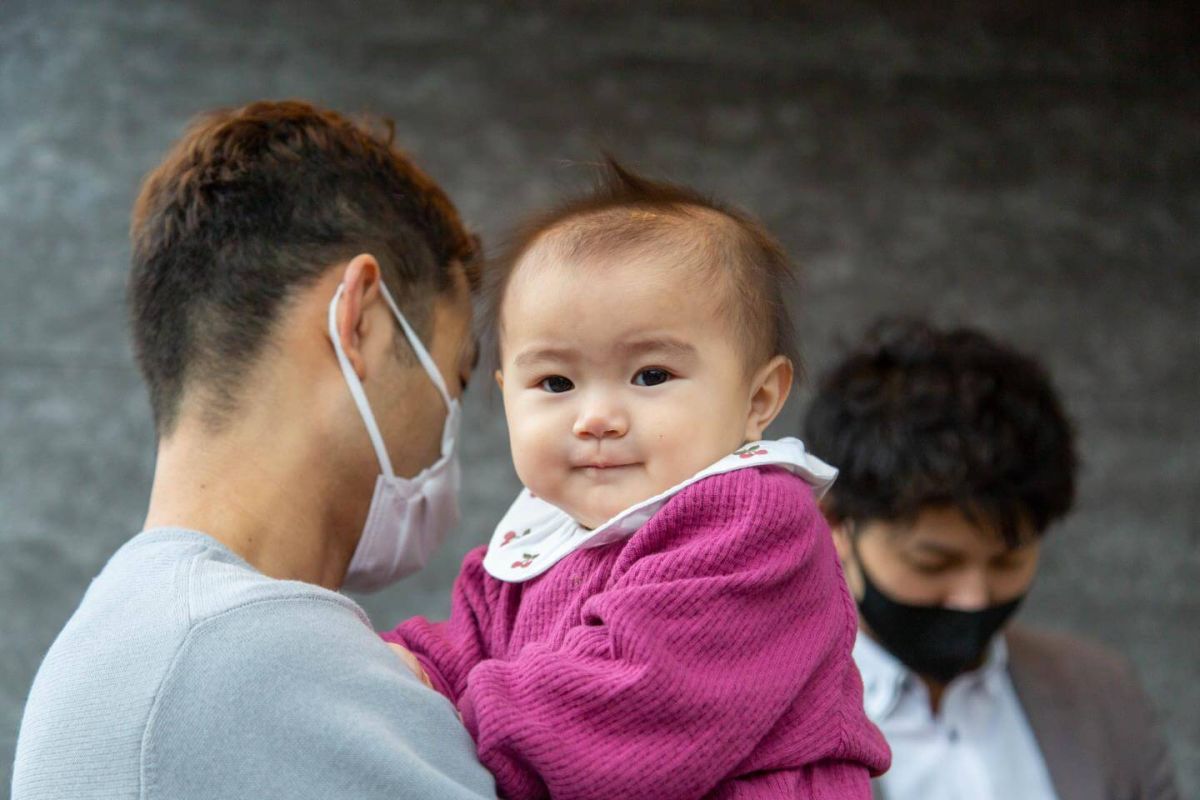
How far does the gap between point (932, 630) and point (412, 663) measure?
4.09 feet

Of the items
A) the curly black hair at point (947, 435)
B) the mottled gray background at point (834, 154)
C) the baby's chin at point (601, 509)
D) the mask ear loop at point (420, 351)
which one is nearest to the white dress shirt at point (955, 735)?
the curly black hair at point (947, 435)

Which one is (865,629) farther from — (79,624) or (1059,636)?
(79,624)

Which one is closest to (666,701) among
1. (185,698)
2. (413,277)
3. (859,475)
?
(185,698)

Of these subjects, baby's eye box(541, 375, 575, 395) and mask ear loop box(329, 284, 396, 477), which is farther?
mask ear loop box(329, 284, 396, 477)

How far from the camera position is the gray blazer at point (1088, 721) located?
2.39 metres

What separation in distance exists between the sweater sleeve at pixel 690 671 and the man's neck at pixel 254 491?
359 mm

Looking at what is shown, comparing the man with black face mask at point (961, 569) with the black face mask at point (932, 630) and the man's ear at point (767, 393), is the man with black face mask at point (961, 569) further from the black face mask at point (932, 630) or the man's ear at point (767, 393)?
the man's ear at point (767, 393)

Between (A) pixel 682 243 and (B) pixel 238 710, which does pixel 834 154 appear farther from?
(B) pixel 238 710

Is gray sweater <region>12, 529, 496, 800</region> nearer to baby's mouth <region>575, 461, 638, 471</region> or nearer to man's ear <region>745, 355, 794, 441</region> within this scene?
baby's mouth <region>575, 461, 638, 471</region>

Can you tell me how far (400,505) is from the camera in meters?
1.69

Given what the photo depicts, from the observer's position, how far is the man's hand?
1356 mm

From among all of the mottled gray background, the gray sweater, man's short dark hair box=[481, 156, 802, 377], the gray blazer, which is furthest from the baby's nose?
the mottled gray background

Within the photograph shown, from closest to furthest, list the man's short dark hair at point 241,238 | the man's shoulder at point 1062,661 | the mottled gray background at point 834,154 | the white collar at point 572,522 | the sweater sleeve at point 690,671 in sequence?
the sweater sleeve at point 690,671 < the white collar at point 572,522 < the man's short dark hair at point 241,238 < the man's shoulder at point 1062,661 < the mottled gray background at point 834,154

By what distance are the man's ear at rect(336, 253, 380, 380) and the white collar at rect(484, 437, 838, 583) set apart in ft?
0.90
